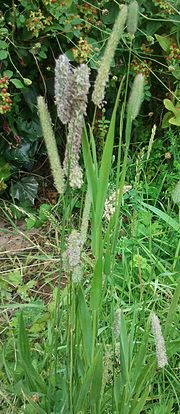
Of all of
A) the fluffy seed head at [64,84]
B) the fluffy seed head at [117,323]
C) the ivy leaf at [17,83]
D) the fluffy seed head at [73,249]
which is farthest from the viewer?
the ivy leaf at [17,83]

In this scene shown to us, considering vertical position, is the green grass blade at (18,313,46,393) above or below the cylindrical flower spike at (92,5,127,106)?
below

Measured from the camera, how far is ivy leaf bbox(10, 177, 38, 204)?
282cm

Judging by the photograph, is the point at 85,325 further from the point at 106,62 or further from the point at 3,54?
the point at 3,54

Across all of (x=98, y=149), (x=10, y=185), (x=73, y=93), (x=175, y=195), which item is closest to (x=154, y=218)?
(x=98, y=149)

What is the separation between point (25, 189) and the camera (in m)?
2.84

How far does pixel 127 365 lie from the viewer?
1487mm

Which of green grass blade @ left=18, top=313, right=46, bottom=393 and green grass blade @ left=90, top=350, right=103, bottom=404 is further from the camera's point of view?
green grass blade @ left=18, top=313, right=46, bottom=393

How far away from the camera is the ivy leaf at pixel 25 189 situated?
2824 mm

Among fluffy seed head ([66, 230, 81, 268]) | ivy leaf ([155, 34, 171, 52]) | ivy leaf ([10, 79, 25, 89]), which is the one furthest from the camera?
ivy leaf ([155, 34, 171, 52])

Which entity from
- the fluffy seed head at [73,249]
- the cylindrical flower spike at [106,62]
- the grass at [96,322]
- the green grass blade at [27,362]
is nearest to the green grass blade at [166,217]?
the grass at [96,322]

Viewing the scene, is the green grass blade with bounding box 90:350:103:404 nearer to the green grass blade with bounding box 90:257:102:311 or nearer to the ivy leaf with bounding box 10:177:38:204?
the green grass blade with bounding box 90:257:102:311

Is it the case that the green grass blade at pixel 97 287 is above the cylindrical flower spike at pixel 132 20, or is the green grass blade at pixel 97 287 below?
below

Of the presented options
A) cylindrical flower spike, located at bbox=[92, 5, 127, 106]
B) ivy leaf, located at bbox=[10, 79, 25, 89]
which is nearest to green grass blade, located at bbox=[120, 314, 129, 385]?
cylindrical flower spike, located at bbox=[92, 5, 127, 106]

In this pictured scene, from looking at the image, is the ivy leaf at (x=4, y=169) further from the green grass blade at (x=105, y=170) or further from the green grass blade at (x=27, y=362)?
the green grass blade at (x=105, y=170)
